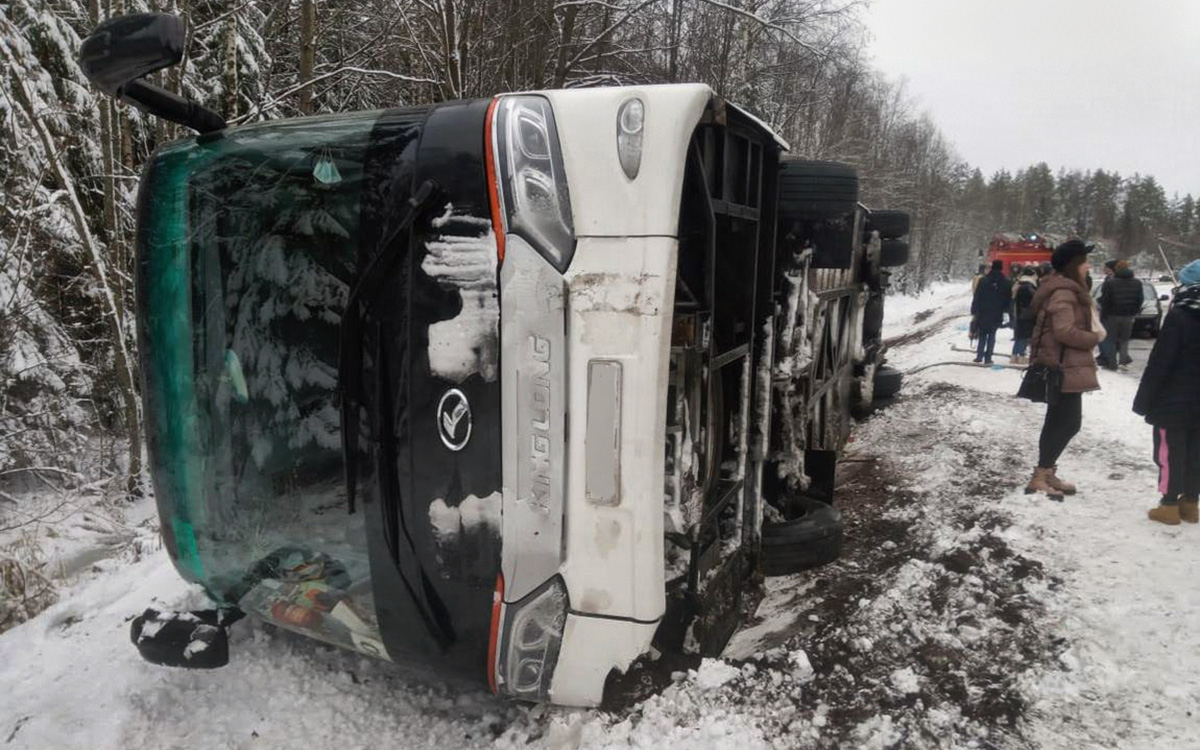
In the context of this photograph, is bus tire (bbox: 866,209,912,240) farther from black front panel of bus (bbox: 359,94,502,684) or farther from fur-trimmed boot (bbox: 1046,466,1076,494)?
black front panel of bus (bbox: 359,94,502,684)

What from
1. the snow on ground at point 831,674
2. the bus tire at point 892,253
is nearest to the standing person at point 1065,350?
the snow on ground at point 831,674

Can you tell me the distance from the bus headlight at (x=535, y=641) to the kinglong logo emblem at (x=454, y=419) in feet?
1.57

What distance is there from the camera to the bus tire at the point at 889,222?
21.1ft

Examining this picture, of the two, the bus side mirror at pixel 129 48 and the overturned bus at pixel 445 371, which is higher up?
the bus side mirror at pixel 129 48

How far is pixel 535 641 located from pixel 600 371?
83 cm

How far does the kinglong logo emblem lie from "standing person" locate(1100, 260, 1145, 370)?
1193cm

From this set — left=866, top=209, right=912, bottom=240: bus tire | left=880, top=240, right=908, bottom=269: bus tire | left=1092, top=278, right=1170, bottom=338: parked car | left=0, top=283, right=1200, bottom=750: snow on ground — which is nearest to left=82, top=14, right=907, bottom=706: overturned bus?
left=0, top=283, right=1200, bottom=750: snow on ground

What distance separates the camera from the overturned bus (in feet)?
6.27

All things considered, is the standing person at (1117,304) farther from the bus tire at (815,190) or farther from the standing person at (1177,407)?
the bus tire at (815,190)

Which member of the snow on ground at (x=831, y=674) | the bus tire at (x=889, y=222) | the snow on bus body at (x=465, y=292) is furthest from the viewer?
the bus tire at (x=889, y=222)

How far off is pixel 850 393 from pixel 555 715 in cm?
553

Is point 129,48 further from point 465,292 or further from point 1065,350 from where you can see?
point 1065,350

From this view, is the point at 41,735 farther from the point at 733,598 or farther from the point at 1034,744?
the point at 1034,744

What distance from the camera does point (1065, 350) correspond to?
454 cm
